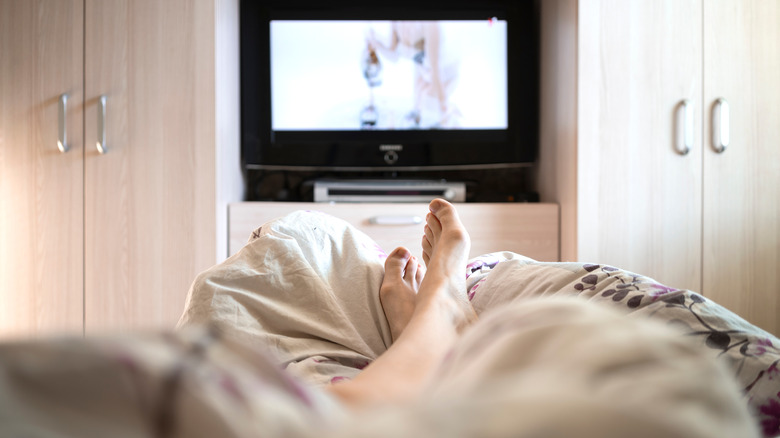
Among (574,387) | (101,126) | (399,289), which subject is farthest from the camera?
(101,126)

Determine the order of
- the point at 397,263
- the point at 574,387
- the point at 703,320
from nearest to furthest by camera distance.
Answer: the point at 574,387 → the point at 703,320 → the point at 397,263

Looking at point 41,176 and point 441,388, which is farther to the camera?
point 41,176

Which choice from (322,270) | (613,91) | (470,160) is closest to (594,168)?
(613,91)

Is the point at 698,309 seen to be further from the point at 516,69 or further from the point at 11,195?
the point at 11,195

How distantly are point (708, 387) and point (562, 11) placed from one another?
2.25 m

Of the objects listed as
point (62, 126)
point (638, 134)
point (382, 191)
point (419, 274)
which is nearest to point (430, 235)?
point (419, 274)

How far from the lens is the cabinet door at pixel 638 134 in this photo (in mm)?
2193

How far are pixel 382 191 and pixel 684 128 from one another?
1.10 meters

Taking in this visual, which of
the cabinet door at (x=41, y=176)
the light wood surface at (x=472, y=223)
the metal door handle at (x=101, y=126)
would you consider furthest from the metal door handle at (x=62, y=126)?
the light wood surface at (x=472, y=223)

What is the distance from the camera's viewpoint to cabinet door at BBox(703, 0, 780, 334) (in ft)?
7.31

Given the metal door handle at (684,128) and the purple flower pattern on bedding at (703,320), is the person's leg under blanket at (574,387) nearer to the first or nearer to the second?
the purple flower pattern on bedding at (703,320)

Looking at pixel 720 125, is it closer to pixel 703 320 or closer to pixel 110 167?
pixel 703 320

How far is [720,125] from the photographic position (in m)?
2.21

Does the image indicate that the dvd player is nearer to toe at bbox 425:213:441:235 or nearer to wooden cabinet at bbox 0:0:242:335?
wooden cabinet at bbox 0:0:242:335
